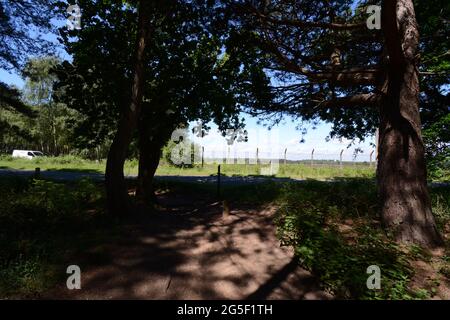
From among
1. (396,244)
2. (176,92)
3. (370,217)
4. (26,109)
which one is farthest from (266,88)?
(26,109)

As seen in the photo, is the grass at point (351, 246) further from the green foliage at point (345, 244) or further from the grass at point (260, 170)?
the grass at point (260, 170)

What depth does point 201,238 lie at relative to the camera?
21.1 feet

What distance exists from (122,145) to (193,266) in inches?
164

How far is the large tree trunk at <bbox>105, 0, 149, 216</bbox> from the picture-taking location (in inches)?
291

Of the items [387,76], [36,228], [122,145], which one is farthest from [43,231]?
[387,76]

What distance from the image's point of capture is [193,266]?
16.4 ft

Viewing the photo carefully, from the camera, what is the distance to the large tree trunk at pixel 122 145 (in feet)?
24.3

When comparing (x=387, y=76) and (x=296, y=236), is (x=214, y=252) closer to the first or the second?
(x=296, y=236)

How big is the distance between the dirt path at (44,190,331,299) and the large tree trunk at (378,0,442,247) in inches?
101

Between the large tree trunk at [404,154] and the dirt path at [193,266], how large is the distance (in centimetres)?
256

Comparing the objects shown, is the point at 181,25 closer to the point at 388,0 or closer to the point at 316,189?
the point at 388,0

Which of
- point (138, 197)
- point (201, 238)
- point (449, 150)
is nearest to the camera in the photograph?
point (201, 238)

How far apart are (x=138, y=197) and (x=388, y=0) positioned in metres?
8.98

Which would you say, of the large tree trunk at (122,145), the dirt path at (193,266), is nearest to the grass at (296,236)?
the dirt path at (193,266)
